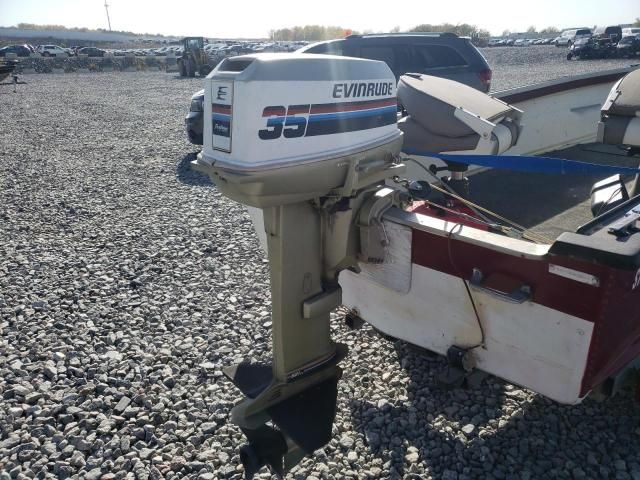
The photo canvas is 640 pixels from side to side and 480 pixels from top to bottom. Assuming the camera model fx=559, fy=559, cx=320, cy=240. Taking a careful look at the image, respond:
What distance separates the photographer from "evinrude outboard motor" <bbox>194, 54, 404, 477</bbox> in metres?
1.92

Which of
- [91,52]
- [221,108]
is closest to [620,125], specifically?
[221,108]

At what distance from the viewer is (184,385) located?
2852mm

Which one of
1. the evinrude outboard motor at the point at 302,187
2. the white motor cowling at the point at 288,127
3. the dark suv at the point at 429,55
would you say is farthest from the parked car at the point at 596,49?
the white motor cowling at the point at 288,127

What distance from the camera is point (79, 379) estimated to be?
289cm

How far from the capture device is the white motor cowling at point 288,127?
1902 millimetres

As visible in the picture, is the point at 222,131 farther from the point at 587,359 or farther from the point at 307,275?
the point at 587,359

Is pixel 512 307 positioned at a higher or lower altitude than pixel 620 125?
lower

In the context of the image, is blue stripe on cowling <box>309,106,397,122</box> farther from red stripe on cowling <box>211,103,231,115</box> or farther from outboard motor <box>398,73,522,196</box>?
outboard motor <box>398,73,522,196</box>

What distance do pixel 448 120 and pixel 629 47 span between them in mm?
32009

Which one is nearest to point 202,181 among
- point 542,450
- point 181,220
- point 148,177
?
point 148,177

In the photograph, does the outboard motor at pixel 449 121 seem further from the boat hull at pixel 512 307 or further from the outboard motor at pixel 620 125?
the boat hull at pixel 512 307

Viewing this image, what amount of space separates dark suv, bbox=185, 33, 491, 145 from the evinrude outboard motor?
443 centimetres

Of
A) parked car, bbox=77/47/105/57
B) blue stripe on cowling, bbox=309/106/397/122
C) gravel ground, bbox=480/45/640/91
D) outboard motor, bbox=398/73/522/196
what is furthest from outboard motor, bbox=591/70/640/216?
parked car, bbox=77/47/105/57

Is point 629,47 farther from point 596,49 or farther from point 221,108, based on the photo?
Result: point 221,108
